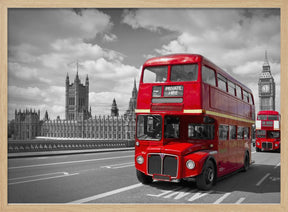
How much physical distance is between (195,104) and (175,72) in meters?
1.20

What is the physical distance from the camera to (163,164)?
26.1 feet

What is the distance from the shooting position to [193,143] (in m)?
8.73

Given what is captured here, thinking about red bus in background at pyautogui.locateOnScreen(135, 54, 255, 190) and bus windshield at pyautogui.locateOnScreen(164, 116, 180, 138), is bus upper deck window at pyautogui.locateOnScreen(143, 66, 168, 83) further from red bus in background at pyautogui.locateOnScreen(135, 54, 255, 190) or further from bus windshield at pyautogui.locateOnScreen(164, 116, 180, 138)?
bus windshield at pyautogui.locateOnScreen(164, 116, 180, 138)

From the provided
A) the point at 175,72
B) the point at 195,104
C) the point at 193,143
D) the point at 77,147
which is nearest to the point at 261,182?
the point at 193,143

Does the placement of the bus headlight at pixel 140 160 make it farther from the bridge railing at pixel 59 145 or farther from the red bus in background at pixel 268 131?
the red bus in background at pixel 268 131

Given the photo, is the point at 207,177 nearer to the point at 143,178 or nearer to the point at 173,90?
the point at 143,178

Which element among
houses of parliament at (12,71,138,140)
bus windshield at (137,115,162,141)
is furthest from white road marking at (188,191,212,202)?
houses of parliament at (12,71,138,140)

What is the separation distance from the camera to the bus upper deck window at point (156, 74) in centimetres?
848

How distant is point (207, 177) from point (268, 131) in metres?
19.4

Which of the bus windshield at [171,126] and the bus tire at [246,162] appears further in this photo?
the bus tire at [246,162]

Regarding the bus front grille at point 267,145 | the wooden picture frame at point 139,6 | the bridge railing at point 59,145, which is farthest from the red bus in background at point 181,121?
the bus front grille at point 267,145

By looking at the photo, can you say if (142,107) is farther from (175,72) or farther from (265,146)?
(265,146)

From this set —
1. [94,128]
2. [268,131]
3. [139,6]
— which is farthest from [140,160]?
[94,128]

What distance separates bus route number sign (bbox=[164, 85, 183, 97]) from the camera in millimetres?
8117
